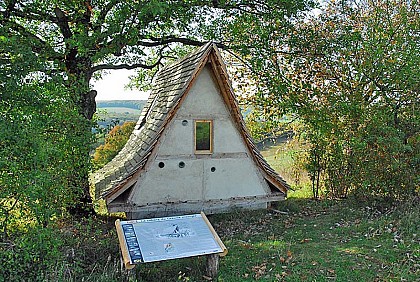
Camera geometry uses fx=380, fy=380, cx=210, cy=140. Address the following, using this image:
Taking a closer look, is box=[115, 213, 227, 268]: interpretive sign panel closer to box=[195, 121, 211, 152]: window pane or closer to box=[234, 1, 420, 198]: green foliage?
box=[195, 121, 211, 152]: window pane

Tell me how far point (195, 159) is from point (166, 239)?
393 centimetres

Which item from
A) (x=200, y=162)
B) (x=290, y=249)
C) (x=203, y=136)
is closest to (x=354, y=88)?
(x=203, y=136)

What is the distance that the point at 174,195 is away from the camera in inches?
388

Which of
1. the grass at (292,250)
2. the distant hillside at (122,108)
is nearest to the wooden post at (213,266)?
the grass at (292,250)

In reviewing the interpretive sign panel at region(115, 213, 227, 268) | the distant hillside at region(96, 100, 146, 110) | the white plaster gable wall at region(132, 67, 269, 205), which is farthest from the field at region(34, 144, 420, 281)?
the distant hillside at region(96, 100, 146, 110)

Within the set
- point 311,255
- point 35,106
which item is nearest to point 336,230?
point 311,255

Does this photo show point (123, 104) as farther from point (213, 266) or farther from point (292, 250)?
point (213, 266)

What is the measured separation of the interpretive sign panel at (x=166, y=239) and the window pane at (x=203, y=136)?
3.37 metres

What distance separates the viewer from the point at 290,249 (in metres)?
7.62

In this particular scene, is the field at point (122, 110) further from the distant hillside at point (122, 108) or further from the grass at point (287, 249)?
the grass at point (287, 249)

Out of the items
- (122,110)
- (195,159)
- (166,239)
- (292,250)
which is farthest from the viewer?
(122,110)

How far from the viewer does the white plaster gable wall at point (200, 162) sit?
380 inches

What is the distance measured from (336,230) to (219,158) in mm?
3423

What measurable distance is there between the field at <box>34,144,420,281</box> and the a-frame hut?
73 centimetres
